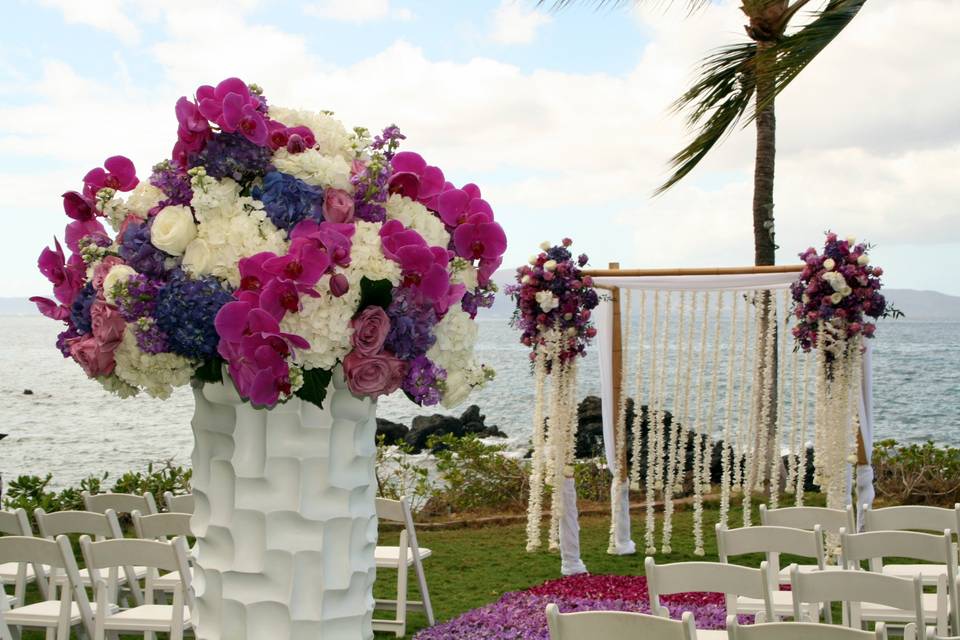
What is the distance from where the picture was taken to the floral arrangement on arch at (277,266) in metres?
2.24

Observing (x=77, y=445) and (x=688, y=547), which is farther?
(x=77, y=445)

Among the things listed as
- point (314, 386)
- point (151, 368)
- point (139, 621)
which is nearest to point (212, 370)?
point (151, 368)

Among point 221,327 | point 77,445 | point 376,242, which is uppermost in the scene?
point 376,242

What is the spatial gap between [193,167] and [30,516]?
7.38m

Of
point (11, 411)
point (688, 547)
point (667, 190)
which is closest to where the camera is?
point (688, 547)

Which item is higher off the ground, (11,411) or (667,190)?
(667,190)

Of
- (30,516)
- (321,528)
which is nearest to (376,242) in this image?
(321,528)

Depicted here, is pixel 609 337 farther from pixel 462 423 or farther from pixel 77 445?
pixel 77 445

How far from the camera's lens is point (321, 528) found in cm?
237

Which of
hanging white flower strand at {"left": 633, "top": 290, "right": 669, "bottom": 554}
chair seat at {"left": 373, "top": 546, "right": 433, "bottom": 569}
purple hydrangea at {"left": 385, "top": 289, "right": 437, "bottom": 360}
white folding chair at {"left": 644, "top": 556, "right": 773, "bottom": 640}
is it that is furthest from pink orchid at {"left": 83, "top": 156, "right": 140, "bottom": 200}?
hanging white flower strand at {"left": 633, "top": 290, "right": 669, "bottom": 554}

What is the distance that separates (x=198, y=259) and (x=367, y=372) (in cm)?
44

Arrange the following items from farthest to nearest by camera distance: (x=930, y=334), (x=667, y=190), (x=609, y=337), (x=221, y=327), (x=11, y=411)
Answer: (x=930, y=334)
(x=11, y=411)
(x=667, y=190)
(x=609, y=337)
(x=221, y=327)

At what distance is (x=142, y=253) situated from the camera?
237 cm

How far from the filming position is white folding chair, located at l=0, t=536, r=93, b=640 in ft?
14.7
